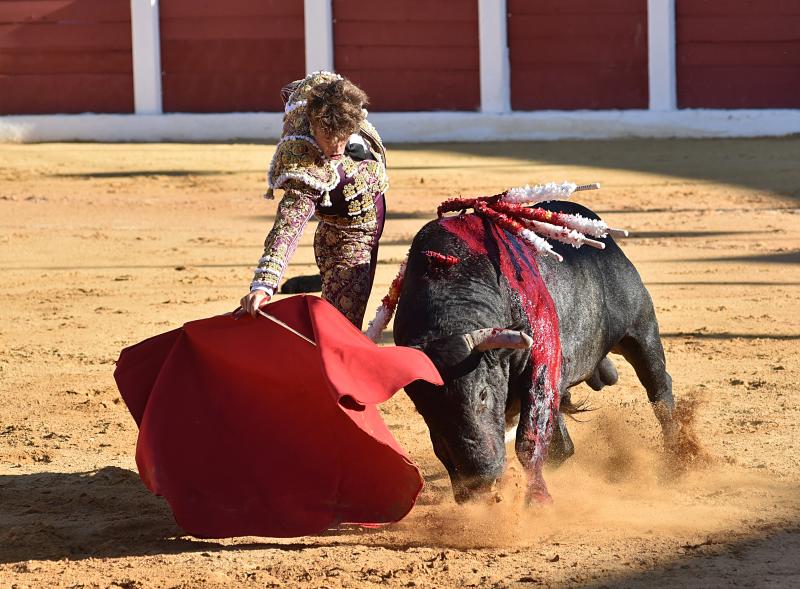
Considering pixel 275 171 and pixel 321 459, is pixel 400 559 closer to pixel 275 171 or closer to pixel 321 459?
pixel 321 459

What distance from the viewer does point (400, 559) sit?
290 cm

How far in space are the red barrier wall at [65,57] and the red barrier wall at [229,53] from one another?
0.38 meters

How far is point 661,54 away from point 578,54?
67 centimetres

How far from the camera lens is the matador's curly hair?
10.3 feet

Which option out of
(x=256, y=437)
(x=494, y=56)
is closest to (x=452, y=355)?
(x=256, y=437)

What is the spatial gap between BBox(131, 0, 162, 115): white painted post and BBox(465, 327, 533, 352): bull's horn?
8797mm

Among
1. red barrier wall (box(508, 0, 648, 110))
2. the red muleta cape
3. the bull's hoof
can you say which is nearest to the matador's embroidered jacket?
the red muleta cape

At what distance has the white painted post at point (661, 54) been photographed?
11.1 metres

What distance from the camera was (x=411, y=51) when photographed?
11.2 meters

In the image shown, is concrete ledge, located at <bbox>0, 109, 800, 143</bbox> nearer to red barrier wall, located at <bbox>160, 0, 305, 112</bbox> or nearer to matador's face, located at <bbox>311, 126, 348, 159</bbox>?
red barrier wall, located at <bbox>160, 0, 305, 112</bbox>

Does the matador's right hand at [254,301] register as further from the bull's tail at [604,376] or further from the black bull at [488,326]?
the bull's tail at [604,376]

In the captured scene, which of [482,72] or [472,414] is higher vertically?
[482,72]

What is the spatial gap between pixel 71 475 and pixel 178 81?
803 centimetres

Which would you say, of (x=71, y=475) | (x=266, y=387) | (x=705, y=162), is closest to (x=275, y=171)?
(x=266, y=387)
